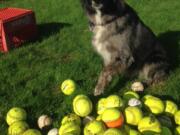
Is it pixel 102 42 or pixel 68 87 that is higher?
pixel 102 42

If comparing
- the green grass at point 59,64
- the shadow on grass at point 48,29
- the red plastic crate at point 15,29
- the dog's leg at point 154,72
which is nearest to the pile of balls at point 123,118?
the green grass at point 59,64

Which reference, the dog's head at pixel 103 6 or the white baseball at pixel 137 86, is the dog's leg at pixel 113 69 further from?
the dog's head at pixel 103 6

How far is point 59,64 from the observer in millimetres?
6746

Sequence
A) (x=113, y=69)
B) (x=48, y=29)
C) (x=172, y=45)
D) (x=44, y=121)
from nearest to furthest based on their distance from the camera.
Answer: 1. (x=44, y=121)
2. (x=113, y=69)
3. (x=172, y=45)
4. (x=48, y=29)

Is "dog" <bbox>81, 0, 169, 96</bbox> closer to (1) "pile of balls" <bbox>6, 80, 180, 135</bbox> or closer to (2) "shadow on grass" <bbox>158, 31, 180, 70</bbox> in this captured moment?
(2) "shadow on grass" <bbox>158, 31, 180, 70</bbox>

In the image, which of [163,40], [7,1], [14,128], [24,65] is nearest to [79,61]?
[24,65]

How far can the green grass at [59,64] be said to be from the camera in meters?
5.36

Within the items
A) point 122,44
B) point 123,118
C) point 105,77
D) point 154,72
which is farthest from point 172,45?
point 123,118

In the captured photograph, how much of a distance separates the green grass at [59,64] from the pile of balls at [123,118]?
45cm

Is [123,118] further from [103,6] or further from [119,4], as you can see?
[119,4]

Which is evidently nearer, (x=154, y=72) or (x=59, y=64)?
(x=154, y=72)

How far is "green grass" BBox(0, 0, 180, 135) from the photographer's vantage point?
5359 mm

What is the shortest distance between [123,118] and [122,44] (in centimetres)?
187

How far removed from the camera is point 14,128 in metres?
4.32
